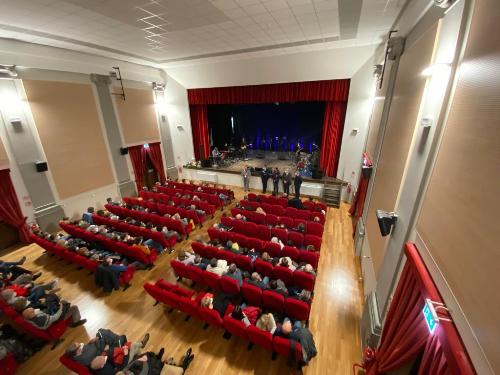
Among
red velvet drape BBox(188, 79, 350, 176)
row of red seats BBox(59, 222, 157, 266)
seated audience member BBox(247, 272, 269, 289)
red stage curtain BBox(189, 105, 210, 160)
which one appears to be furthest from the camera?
red stage curtain BBox(189, 105, 210, 160)

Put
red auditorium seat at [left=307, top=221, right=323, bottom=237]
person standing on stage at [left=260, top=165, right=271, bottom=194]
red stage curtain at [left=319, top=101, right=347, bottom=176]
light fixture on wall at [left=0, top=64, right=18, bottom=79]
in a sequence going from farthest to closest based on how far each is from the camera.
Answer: person standing on stage at [left=260, top=165, right=271, bottom=194]
red stage curtain at [left=319, top=101, right=347, bottom=176]
light fixture on wall at [left=0, top=64, right=18, bottom=79]
red auditorium seat at [left=307, top=221, right=323, bottom=237]

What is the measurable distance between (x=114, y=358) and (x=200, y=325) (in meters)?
1.54

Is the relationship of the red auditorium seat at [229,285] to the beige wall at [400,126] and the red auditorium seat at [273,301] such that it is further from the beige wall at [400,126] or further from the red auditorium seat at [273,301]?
the beige wall at [400,126]

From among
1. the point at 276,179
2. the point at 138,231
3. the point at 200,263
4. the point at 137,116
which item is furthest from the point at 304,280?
the point at 137,116

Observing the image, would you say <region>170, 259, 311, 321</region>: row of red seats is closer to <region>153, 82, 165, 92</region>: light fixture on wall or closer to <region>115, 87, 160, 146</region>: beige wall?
<region>115, 87, 160, 146</region>: beige wall

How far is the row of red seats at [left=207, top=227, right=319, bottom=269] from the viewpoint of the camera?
500 centimetres

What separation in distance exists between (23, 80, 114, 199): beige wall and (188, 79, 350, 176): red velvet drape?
5304mm

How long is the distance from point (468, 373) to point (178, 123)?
45.6ft

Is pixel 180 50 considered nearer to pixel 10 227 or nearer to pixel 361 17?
pixel 361 17

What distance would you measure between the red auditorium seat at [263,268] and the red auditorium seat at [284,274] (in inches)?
4.9

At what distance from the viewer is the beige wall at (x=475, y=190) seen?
145 centimetres

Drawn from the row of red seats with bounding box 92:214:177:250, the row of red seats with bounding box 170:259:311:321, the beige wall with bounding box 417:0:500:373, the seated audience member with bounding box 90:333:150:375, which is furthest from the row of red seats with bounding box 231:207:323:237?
the seated audience member with bounding box 90:333:150:375

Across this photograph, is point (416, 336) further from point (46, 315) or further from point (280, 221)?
point (46, 315)

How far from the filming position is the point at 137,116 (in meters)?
10.7
